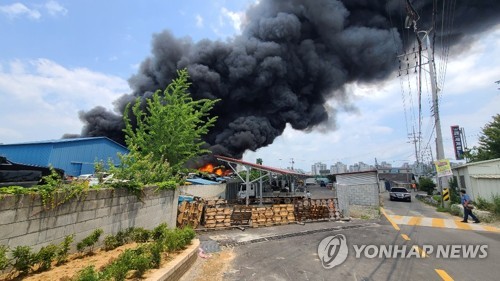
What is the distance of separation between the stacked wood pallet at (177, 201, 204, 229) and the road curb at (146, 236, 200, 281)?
4.54 m

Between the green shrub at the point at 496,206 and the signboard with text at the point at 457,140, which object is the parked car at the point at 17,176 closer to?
the green shrub at the point at 496,206

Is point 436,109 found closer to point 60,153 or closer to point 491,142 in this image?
point 491,142

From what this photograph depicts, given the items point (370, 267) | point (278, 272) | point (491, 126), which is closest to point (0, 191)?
point (278, 272)

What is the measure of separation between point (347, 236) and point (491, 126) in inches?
1026

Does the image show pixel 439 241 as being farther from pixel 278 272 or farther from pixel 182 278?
pixel 182 278

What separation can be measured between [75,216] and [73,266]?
1.13 meters

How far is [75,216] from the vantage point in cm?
546

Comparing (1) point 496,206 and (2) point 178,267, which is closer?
(2) point 178,267

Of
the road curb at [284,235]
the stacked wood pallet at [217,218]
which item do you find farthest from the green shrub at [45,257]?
the stacked wood pallet at [217,218]

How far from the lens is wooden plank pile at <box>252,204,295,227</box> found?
13031 mm

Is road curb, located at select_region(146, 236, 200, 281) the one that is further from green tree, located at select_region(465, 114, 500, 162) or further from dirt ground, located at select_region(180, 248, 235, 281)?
green tree, located at select_region(465, 114, 500, 162)

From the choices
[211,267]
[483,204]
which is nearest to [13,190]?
[211,267]

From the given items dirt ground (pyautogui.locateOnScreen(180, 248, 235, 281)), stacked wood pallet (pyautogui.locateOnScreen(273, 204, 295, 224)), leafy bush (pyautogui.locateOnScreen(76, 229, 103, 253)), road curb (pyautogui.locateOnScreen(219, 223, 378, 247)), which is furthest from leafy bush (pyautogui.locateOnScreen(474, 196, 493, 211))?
leafy bush (pyautogui.locateOnScreen(76, 229, 103, 253))

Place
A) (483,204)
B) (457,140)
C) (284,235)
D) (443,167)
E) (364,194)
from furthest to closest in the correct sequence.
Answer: (457,140), (364,194), (443,167), (483,204), (284,235)
